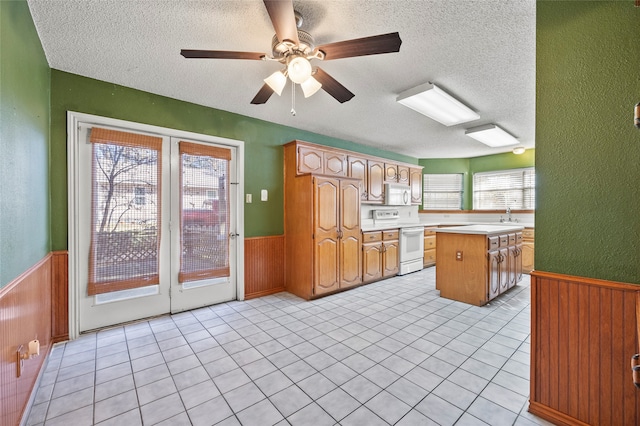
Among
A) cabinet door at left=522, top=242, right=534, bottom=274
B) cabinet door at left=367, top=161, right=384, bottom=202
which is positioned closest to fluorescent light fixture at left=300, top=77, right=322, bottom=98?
cabinet door at left=367, top=161, right=384, bottom=202

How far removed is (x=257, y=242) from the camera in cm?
381

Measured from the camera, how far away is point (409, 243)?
5.09 m

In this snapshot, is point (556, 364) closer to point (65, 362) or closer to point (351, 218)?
point (351, 218)

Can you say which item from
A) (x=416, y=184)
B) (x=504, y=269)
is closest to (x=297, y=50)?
(x=504, y=269)

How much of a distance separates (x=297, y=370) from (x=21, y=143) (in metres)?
2.35

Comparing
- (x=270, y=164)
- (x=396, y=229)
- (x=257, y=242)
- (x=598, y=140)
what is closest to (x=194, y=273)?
(x=257, y=242)

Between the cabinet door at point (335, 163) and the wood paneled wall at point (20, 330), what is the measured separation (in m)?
3.37

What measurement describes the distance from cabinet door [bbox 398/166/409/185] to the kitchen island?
2092 millimetres

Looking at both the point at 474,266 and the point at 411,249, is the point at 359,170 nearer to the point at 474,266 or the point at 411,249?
the point at 411,249

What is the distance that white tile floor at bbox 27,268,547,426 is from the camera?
161 cm

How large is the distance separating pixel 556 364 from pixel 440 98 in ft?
8.23

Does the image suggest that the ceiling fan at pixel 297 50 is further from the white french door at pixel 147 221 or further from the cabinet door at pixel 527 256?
the cabinet door at pixel 527 256

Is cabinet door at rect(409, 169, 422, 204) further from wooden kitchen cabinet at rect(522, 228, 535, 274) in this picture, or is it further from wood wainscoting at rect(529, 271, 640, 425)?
wood wainscoting at rect(529, 271, 640, 425)

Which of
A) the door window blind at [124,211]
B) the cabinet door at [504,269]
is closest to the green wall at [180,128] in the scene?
the door window blind at [124,211]
